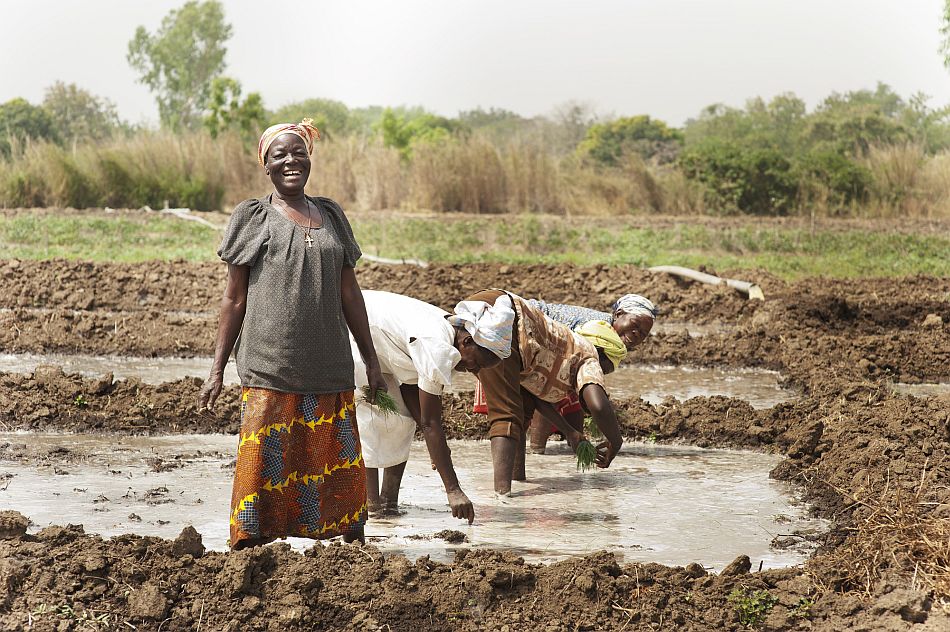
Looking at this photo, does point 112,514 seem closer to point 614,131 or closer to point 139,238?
point 139,238

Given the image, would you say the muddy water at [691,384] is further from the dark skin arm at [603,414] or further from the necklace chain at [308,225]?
the necklace chain at [308,225]

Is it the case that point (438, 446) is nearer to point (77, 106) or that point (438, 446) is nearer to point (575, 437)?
point (575, 437)

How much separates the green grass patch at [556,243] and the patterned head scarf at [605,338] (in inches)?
431

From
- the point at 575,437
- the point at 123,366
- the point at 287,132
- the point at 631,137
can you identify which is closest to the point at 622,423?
the point at 575,437

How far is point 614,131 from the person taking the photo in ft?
170

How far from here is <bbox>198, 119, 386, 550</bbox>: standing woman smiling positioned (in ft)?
15.0

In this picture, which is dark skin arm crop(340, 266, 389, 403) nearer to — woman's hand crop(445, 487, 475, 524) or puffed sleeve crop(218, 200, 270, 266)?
puffed sleeve crop(218, 200, 270, 266)

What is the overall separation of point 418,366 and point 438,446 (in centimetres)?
40

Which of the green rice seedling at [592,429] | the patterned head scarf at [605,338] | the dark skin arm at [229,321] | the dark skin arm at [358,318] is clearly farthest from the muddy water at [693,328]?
the dark skin arm at [229,321]

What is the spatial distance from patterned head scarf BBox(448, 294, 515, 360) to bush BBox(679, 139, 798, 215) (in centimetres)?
2053

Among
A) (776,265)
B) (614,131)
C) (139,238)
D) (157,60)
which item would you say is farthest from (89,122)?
(776,265)

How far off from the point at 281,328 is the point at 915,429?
414 centimetres

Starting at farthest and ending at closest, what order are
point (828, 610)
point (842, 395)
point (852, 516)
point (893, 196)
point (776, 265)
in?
point (893, 196) < point (776, 265) < point (842, 395) < point (852, 516) < point (828, 610)

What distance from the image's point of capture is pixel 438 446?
533 centimetres
